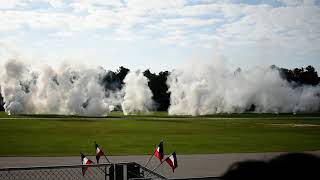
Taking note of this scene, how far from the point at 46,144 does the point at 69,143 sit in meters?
1.35

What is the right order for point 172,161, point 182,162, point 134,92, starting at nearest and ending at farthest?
1. point 172,161
2. point 182,162
3. point 134,92

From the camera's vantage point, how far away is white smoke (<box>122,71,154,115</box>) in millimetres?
98300

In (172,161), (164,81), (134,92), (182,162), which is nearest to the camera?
(172,161)

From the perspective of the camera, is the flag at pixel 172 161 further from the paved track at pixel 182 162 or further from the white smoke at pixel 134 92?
the white smoke at pixel 134 92

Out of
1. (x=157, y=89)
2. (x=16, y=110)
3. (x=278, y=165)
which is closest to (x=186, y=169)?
(x=278, y=165)

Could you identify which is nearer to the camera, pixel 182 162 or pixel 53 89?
pixel 182 162

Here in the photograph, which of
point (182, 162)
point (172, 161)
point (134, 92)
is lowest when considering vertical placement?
point (182, 162)

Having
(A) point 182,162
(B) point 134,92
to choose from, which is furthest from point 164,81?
(A) point 182,162

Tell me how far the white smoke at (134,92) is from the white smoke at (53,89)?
9.08m

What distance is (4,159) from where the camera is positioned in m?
17.8

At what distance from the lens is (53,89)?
89.1 meters

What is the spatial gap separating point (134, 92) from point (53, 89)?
18685 millimetres

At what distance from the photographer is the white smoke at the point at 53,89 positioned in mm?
87688

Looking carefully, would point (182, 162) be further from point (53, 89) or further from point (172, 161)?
point (53, 89)
